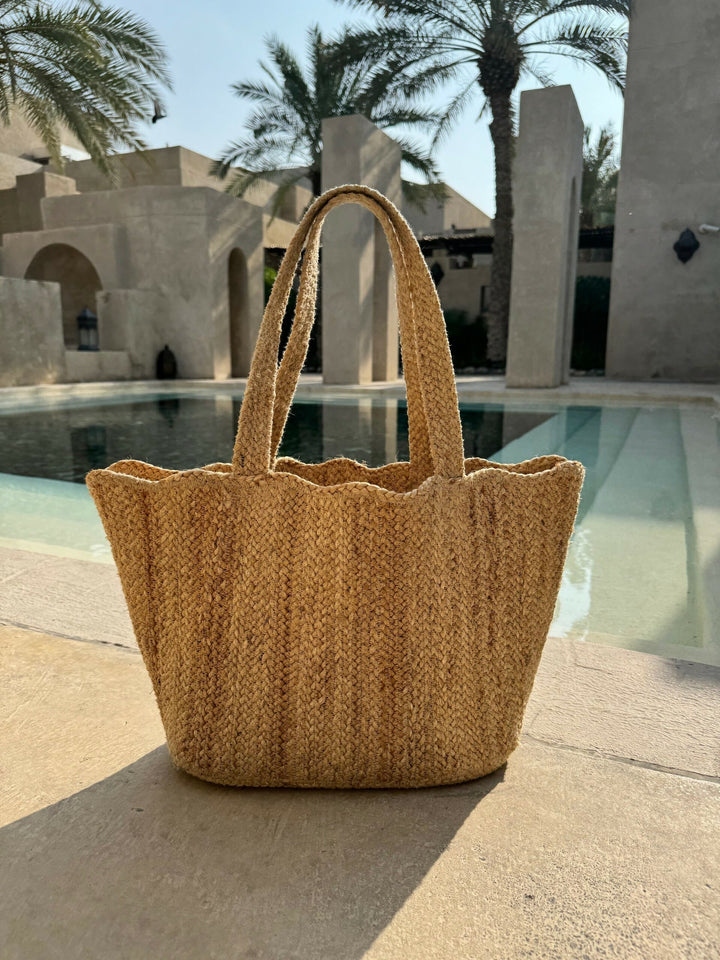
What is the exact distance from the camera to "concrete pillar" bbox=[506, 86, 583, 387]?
9570 mm

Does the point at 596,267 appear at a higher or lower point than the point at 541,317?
higher

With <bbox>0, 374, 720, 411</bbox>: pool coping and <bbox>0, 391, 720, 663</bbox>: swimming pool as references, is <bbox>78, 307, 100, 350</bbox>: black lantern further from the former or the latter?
<bbox>0, 391, 720, 663</bbox>: swimming pool

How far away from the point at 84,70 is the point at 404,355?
11204 millimetres

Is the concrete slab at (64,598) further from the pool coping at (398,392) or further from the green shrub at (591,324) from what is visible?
the green shrub at (591,324)

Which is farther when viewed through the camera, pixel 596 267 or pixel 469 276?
pixel 469 276

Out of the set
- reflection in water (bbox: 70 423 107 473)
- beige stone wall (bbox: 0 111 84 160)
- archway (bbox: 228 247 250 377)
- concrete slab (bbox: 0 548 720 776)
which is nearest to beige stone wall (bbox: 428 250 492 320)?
archway (bbox: 228 247 250 377)

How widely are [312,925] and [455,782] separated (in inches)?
12.0

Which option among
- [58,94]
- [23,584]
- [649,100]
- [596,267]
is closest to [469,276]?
[596,267]

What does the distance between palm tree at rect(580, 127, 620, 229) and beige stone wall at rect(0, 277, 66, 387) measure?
634 inches

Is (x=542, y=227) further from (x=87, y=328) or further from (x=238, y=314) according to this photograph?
(x=87, y=328)

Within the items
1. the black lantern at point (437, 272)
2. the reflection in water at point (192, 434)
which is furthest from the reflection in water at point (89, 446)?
the black lantern at point (437, 272)

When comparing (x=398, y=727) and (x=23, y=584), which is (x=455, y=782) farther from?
(x=23, y=584)

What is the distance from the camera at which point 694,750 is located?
102 centimetres

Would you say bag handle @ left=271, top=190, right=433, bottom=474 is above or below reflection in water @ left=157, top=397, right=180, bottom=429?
above
